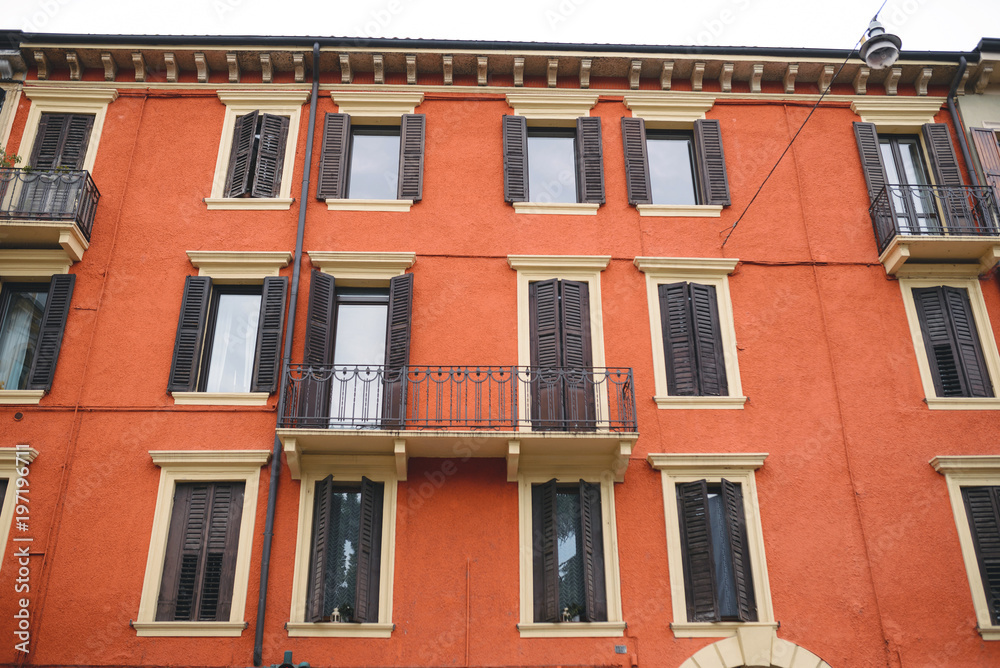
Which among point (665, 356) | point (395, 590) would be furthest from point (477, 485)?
point (665, 356)

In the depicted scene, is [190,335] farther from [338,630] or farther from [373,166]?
[338,630]

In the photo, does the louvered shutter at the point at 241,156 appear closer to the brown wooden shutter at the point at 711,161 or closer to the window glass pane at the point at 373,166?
the window glass pane at the point at 373,166

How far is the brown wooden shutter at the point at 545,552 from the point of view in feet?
37.3

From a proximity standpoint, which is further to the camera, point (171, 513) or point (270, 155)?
point (270, 155)

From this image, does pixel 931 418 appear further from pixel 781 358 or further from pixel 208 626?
pixel 208 626

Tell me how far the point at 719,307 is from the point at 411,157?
5.76 meters

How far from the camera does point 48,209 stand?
1345 centimetres

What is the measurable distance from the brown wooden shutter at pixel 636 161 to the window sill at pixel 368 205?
3.76 metres

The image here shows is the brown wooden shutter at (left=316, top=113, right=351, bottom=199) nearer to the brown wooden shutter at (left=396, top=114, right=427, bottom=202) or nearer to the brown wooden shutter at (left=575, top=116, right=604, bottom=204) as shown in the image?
the brown wooden shutter at (left=396, top=114, right=427, bottom=202)

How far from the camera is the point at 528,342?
1307 centimetres

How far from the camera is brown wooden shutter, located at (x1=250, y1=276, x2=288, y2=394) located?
41.5 ft

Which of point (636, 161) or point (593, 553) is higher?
point (636, 161)

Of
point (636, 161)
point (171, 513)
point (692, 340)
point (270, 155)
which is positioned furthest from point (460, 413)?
point (270, 155)

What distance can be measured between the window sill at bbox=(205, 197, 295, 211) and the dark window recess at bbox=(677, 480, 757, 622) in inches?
306
